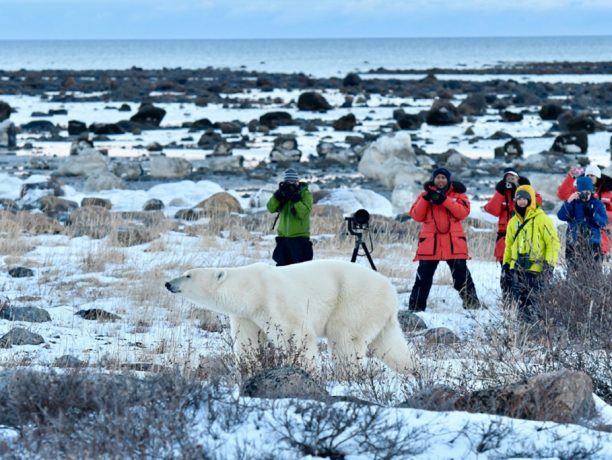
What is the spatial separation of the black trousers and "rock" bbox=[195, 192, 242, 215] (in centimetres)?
759

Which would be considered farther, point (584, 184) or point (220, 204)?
point (220, 204)

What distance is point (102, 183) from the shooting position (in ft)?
70.2

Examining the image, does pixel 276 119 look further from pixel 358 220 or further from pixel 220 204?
pixel 358 220

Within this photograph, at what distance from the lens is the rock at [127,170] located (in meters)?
23.9

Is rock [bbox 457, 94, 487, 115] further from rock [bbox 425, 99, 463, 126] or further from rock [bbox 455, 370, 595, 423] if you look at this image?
rock [bbox 455, 370, 595, 423]

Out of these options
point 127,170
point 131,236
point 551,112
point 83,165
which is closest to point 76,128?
point 83,165

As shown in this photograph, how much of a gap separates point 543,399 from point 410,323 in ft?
13.9

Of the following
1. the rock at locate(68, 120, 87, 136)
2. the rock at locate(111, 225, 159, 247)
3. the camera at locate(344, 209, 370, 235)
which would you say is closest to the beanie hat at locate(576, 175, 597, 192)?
the camera at locate(344, 209, 370, 235)

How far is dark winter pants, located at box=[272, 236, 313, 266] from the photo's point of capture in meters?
9.70

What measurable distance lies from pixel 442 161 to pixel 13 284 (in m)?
17.6

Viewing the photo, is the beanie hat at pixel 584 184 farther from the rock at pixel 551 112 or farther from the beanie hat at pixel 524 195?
the rock at pixel 551 112

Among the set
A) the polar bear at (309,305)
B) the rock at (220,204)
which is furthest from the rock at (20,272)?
the rock at (220,204)

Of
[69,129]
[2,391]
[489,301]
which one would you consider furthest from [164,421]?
[69,129]

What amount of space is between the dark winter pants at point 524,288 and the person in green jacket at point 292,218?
6.48 feet
